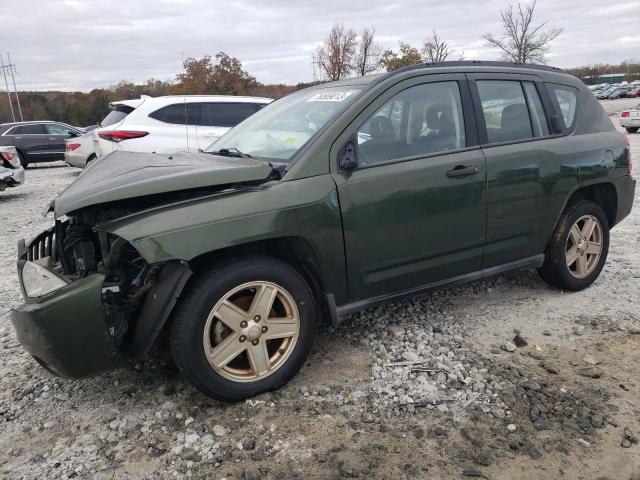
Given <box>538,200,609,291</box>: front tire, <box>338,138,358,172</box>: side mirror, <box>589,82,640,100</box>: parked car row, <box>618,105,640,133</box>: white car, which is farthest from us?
<box>589,82,640,100</box>: parked car row

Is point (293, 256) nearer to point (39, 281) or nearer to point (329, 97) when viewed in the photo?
point (329, 97)

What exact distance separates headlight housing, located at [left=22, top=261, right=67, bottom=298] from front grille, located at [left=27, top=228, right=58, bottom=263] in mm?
436

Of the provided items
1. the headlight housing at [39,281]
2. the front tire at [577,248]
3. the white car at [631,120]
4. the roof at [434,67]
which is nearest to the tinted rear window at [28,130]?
the roof at [434,67]

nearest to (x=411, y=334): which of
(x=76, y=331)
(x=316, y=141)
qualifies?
(x=316, y=141)

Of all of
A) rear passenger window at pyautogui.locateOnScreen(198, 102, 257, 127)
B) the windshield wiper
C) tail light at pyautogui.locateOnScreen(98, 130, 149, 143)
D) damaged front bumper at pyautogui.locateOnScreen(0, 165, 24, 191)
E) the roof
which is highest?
the roof

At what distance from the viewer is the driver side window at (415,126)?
317cm

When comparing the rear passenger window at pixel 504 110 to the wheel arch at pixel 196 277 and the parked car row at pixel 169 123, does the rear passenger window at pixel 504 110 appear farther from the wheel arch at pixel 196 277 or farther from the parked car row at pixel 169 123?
the parked car row at pixel 169 123

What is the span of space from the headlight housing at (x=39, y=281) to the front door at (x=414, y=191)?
154 cm

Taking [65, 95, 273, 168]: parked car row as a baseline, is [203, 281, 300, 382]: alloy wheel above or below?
below

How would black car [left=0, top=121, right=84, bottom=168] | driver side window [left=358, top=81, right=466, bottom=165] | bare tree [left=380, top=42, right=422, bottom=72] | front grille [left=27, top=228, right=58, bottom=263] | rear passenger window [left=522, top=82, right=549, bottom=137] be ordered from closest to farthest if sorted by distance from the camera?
1. driver side window [left=358, top=81, right=466, bottom=165]
2. front grille [left=27, top=228, right=58, bottom=263]
3. rear passenger window [left=522, top=82, right=549, bottom=137]
4. black car [left=0, top=121, right=84, bottom=168]
5. bare tree [left=380, top=42, right=422, bottom=72]

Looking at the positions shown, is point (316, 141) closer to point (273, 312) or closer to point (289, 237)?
point (289, 237)

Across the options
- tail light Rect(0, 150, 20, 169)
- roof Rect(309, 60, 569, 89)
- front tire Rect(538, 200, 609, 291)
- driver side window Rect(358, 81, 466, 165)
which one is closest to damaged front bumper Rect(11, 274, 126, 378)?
driver side window Rect(358, 81, 466, 165)

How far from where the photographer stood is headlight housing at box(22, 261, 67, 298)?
2.59 m

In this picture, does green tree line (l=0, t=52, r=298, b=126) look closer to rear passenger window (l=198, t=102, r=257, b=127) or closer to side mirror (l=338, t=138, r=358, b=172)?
rear passenger window (l=198, t=102, r=257, b=127)
